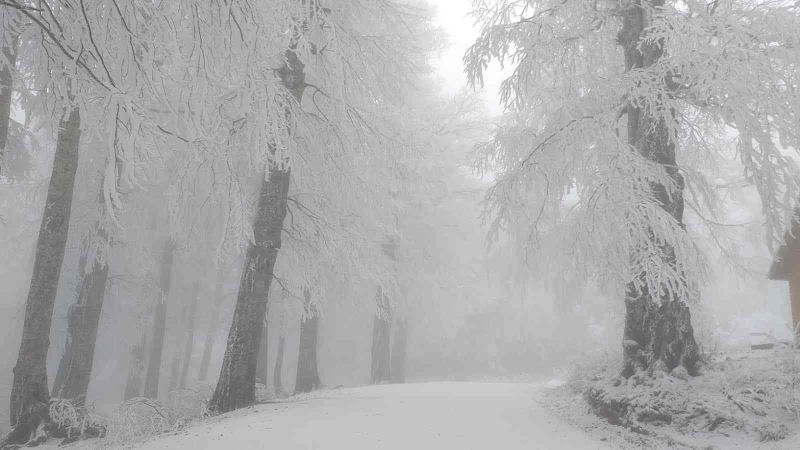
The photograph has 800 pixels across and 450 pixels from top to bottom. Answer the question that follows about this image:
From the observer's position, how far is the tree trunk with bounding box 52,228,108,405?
10.1 m

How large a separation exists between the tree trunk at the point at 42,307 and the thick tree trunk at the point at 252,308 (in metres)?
2.24

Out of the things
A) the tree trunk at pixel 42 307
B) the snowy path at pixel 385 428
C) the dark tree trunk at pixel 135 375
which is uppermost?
the tree trunk at pixel 42 307

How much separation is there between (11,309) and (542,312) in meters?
27.2

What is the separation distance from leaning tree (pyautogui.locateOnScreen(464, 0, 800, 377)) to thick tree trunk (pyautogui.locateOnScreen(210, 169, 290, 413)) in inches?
135

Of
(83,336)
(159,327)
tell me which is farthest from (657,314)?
(159,327)

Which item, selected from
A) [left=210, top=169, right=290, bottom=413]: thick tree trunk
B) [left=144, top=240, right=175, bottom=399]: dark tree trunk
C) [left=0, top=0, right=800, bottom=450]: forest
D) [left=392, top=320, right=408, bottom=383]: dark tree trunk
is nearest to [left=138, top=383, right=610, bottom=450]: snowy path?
[left=0, top=0, right=800, bottom=450]: forest

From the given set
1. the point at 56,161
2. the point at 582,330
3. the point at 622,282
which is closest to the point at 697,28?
the point at 622,282

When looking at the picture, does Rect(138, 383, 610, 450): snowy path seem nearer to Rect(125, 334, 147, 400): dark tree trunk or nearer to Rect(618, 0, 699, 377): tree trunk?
Rect(618, 0, 699, 377): tree trunk

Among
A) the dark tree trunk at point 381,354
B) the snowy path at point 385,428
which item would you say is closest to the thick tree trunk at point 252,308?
the snowy path at point 385,428

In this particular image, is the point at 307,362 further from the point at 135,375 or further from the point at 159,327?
the point at 135,375

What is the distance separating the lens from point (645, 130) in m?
6.74

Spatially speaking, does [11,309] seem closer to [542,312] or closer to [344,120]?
[344,120]

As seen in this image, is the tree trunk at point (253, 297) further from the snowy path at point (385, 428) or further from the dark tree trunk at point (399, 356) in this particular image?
the dark tree trunk at point (399, 356)

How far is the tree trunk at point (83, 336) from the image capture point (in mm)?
10109
